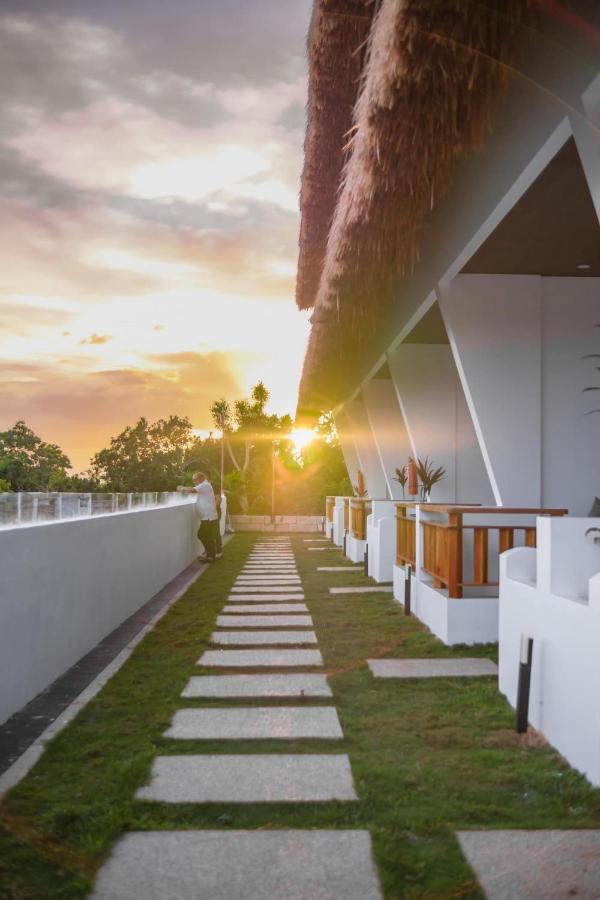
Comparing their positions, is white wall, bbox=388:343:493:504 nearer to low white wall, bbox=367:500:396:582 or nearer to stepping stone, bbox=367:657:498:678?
low white wall, bbox=367:500:396:582

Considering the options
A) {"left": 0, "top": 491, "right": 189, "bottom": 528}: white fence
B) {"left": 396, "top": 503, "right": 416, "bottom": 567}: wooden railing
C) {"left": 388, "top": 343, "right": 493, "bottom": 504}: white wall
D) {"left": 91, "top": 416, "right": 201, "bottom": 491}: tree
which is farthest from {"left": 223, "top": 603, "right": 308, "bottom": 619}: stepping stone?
{"left": 91, "top": 416, "right": 201, "bottom": 491}: tree

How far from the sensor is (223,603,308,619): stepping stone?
752 centimetres

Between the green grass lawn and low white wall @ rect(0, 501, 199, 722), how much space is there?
0.41 meters

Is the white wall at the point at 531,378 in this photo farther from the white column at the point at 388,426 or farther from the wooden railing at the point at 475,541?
the white column at the point at 388,426

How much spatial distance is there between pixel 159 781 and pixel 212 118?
461 centimetres

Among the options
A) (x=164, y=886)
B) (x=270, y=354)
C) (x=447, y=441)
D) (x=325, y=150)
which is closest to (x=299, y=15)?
(x=325, y=150)

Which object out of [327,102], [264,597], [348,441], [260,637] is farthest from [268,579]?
[348,441]

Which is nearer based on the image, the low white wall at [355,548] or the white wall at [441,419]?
the white wall at [441,419]

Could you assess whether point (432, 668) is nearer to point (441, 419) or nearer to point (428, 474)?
point (428, 474)

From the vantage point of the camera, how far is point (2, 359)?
855 cm

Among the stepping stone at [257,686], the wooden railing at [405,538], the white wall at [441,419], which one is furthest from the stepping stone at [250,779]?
the white wall at [441,419]

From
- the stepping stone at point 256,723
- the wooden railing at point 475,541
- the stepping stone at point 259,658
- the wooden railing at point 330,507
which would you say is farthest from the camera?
the wooden railing at point 330,507

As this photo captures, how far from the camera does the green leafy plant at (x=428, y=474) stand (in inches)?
379

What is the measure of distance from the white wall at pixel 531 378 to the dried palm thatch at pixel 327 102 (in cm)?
156
